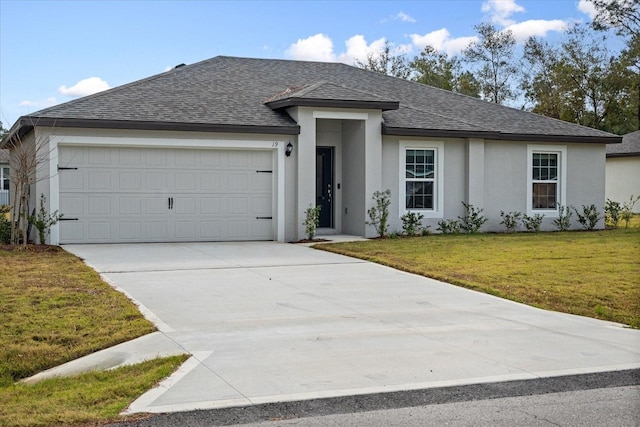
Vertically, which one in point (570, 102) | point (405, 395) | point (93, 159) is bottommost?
point (405, 395)

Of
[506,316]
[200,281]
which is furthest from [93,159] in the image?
[506,316]

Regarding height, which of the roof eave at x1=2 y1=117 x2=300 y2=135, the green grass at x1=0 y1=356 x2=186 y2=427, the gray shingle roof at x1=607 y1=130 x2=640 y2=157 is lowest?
the green grass at x1=0 y1=356 x2=186 y2=427

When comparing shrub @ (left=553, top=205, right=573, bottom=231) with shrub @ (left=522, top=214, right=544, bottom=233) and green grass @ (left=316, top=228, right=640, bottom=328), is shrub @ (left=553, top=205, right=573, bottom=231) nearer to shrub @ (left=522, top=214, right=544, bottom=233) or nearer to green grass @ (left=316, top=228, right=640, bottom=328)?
shrub @ (left=522, top=214, right=544, bottom=233)

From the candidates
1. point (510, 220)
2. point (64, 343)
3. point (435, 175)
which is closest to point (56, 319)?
point (64, 343)

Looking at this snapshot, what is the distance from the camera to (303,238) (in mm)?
18609

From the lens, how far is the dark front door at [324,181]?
20438 mm

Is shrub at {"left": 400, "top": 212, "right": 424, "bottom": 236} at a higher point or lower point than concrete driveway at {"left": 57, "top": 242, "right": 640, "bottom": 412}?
higher

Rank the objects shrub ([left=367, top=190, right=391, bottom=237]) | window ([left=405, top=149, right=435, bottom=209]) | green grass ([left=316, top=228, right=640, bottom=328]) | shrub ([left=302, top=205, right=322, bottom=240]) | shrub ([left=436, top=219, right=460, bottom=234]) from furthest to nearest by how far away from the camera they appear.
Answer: shrub ([left=436, top=219, right=460, bottom=234])
window ([left=405, top=149, right=435, bottom=209])
shrub ([left=367, top=190, right=391, bottom=237])
shrub ([left=302, top=205, right=322, bottom=240])
green grass ([left=316, top=228, right=640, bottom=328])

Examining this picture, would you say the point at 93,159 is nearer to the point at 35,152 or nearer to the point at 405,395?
the point at 35,152

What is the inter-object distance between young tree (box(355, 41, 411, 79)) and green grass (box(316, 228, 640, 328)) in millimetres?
30570

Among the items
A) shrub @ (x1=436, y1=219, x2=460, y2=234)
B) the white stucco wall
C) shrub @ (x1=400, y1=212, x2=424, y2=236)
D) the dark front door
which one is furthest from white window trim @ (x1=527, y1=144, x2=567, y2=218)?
the white stucco wall

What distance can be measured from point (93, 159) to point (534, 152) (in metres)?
11.8

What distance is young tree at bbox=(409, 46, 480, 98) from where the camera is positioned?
50125 mm

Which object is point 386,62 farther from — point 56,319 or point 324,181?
point 56,319
